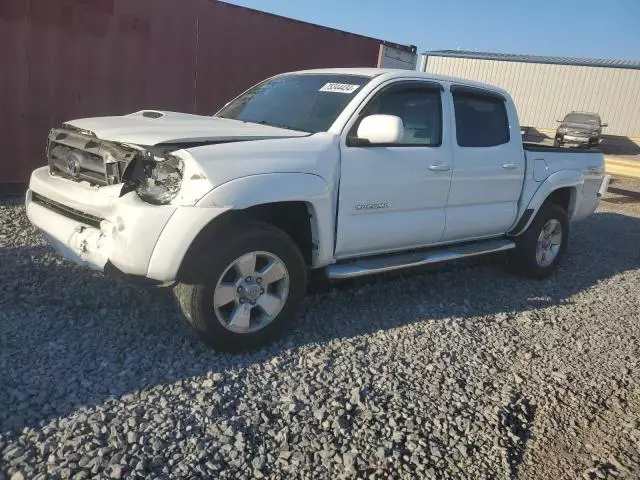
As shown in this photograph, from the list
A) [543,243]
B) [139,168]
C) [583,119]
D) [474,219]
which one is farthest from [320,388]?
[583,119]

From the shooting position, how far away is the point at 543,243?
573 centimetres

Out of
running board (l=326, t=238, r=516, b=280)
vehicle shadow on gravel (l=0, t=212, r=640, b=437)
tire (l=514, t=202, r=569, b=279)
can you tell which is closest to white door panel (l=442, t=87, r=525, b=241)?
running board (l=326, t=238, r=516, b=280)

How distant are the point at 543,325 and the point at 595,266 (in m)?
2.46

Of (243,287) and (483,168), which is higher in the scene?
(483,168)

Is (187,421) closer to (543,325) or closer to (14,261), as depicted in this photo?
(14,261)

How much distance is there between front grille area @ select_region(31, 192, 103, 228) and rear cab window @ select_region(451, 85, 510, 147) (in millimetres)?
2891

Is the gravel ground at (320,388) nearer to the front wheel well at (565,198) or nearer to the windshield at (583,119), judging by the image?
the front wheel well at (565,198)

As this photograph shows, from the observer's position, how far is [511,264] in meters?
5.70

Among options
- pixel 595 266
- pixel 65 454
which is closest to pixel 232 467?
pixel 65 454

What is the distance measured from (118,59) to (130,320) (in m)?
4.56

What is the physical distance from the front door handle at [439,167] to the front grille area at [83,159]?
2266 mm

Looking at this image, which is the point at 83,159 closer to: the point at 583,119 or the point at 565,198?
the point at 565,198

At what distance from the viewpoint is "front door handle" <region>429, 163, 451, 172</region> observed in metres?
4.30

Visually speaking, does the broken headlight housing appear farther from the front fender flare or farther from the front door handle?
the front door handle
